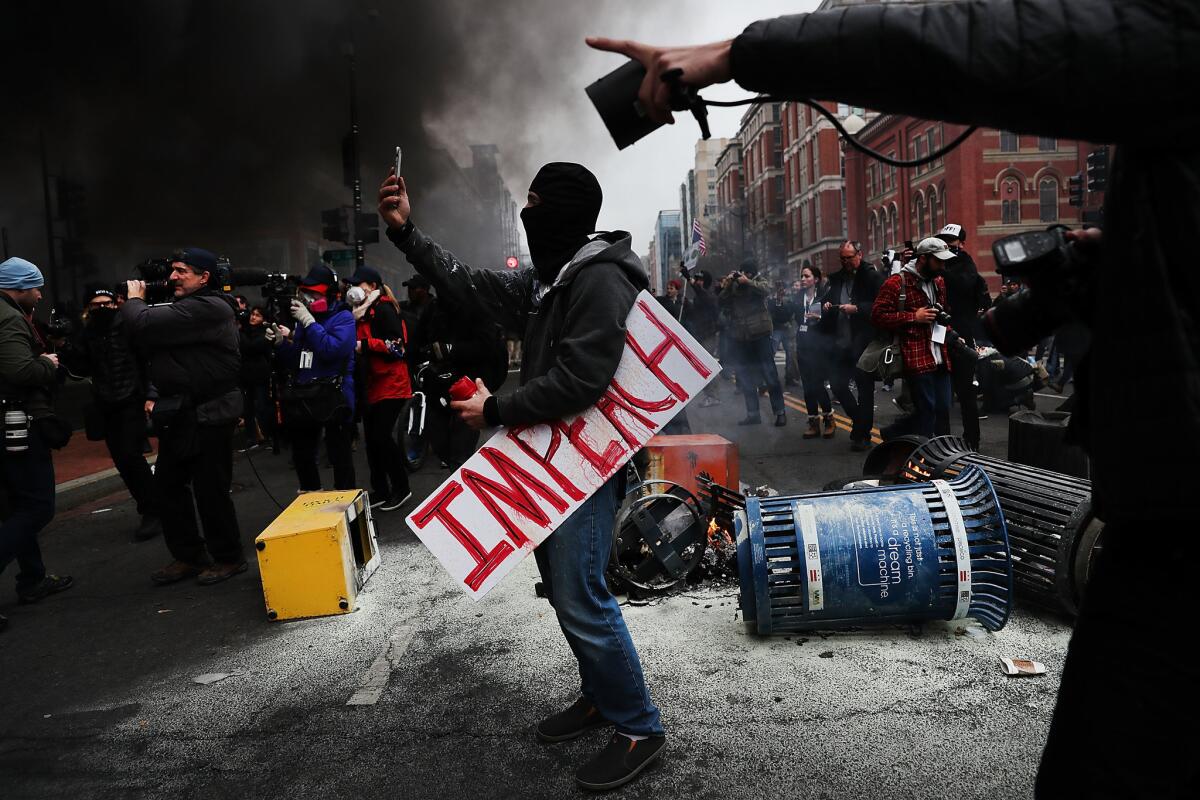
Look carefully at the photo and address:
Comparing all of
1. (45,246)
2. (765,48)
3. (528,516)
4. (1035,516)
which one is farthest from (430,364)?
(45,246)

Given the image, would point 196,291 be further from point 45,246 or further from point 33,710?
point 45,246

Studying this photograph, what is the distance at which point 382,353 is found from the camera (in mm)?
6027

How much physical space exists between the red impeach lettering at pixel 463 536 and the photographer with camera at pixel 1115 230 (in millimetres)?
1579

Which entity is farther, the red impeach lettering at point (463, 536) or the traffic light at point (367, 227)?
the traffic light at point (367, 227)

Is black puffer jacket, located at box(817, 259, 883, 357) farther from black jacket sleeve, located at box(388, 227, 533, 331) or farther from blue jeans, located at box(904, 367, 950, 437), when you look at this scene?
black jacket sleeve, located at box(388, 227, 533, 331)

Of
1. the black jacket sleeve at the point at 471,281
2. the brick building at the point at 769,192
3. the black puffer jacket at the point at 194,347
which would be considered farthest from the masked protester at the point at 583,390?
the brick building at the point at 769,192

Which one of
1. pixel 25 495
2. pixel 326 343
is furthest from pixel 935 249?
pixel 25 495

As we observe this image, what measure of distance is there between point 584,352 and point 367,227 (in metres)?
11.7

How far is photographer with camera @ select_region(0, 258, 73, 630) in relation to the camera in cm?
428

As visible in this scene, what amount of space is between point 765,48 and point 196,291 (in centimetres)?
413

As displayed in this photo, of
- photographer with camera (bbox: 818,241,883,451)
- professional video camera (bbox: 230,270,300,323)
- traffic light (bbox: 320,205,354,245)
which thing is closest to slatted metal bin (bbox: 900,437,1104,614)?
photographer with camera (bbox: 818,241,883,451)

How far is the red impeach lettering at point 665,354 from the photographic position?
2377 mm

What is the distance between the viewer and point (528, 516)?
7.80ft

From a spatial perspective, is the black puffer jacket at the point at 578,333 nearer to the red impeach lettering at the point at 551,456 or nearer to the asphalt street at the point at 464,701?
the red impeach lettering at the point at 551,456
